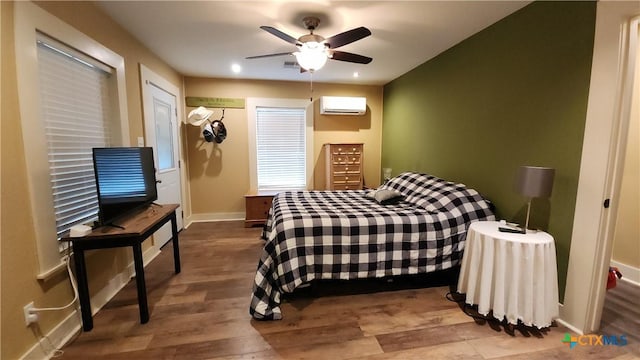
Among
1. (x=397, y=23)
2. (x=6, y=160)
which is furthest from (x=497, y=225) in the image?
(x=6, y=160)

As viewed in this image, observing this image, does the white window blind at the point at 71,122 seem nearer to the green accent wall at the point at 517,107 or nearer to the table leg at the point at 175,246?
the table leg at the point at 175,246

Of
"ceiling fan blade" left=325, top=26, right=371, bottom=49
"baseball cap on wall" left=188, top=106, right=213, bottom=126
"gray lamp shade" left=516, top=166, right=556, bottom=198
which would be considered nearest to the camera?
"gray lamp shade" left=516, top=166, right=556, bottom=198

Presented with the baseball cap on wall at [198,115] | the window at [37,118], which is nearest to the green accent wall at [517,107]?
the baseball cap on wall at [198,115]

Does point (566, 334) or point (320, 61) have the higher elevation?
point (320, 61)

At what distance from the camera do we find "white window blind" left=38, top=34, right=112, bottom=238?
5.78 ft

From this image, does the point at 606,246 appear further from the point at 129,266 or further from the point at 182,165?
the point at 182,165

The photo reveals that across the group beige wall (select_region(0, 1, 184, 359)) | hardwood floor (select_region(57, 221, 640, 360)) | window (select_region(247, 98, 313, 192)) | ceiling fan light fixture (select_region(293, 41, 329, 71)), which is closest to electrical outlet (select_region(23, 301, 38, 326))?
beige wall (select_region(0, 1, 184, 359))

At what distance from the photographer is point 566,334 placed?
1.84 m

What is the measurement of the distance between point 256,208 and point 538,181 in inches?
138

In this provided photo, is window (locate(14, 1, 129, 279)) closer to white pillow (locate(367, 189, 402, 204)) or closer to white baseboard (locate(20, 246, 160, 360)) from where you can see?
white baseboard (locate(20, 246, 160, 360))

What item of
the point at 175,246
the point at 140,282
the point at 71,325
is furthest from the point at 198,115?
the point at 71,325

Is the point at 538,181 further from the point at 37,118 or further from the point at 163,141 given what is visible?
the point at 163,141

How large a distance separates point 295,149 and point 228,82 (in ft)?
5.04

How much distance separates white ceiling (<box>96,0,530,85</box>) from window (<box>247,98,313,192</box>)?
1100mm
